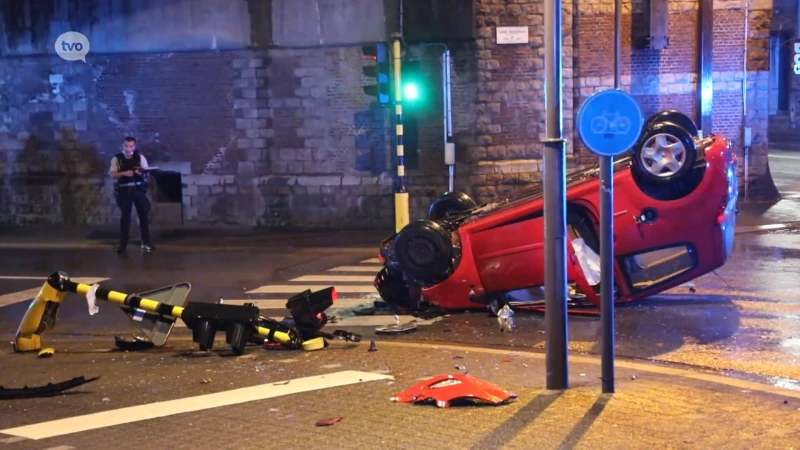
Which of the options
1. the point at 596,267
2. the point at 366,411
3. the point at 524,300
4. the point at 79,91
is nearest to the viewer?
the point at 366,411

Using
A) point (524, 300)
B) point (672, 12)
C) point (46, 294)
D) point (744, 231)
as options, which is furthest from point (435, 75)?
point (46, 294)

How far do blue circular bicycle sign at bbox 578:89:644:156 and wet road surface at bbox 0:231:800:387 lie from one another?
2.32 metres

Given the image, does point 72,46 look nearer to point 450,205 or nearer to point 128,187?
point 128,187

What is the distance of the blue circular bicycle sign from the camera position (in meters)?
6.42

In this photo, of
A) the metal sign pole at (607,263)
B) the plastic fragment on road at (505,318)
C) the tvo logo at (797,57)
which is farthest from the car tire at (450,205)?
the tvo logo at (797,57)

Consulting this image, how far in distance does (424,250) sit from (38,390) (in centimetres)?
380

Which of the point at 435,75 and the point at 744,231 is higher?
the point at 435,75

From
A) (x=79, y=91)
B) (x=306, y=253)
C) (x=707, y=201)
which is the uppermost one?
(x=79, y=91)

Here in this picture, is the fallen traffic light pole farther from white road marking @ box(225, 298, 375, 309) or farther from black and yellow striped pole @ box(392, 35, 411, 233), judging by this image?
black and yellow striped pole @ box(392, 35, 411, 233)

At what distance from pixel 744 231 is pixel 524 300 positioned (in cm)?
787

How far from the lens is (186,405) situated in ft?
21.9

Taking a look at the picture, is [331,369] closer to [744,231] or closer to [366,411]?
[366,411]

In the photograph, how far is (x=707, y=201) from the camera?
9062 mm

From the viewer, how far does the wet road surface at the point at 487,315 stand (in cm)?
838
